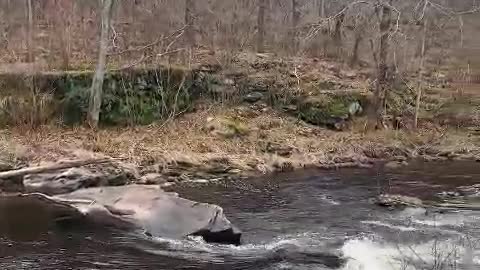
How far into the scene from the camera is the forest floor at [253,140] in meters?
16.2

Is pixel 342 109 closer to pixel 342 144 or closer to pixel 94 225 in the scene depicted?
pixel 342 144

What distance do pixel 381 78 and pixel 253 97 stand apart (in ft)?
14.6

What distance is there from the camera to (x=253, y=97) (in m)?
21.4

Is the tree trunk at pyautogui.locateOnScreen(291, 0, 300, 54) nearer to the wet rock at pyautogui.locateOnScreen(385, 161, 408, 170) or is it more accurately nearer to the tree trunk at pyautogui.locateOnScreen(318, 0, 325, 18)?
the tree trunk at pyautogui.locateOnScreen(318, 0, 325, 18)

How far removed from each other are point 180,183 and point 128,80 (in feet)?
18.1

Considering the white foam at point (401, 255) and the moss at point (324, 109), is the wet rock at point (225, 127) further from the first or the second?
the white foam at point (401, 255)

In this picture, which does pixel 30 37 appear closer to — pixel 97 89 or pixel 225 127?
pixel 97 89

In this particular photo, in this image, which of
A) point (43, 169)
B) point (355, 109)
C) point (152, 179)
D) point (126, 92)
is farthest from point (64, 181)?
point (355, 109)

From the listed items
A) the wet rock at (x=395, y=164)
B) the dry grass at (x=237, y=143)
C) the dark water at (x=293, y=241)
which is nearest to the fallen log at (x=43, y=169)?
the dry grass at (x=237, y=143)

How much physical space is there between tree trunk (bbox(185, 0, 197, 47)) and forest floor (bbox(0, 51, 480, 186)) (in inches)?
71.4

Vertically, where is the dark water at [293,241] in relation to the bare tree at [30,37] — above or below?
below

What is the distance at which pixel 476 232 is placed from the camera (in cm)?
1107

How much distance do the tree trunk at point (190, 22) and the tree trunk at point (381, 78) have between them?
6462mm

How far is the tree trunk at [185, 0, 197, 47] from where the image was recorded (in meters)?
21.8
